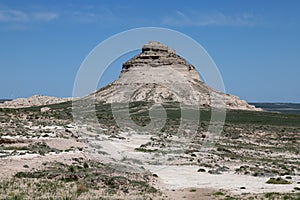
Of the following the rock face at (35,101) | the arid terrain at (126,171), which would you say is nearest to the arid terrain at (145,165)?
the arid terrain at (126,171)

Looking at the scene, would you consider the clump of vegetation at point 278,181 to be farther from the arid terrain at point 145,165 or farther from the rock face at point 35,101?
the rock face at point 35,101

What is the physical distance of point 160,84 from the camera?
146875mm

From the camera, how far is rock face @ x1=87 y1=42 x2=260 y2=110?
14038 centimetres

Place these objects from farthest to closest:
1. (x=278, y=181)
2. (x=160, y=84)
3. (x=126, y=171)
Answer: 1. (x=160, y=84)
2. (x=126, y=171)
3. (x=278, y=181)

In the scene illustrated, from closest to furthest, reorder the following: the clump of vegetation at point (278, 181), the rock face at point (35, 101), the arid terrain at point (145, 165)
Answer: the arid terrain at point (145, 165), the clump of vegetation at point (278, 181), the rock face at point (35, 101)

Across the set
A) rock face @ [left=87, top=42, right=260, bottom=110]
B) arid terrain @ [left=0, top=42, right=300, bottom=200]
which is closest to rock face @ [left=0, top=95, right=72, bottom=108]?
rock face @ [left=87, top=42, right=260, bottom=110]

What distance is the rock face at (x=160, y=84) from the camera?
5527 inches

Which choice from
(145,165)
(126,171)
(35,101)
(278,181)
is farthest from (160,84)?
(278,181)

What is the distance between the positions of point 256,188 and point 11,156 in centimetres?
A: 1641

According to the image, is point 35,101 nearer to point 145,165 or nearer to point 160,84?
point 160,84

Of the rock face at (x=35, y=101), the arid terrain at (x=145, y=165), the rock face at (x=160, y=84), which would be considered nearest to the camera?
the arid terrain at (x=145, y=165)

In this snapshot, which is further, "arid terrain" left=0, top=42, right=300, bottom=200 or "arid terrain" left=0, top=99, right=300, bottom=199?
"arid terrain" left=0, top=42, right=300, bottom=200

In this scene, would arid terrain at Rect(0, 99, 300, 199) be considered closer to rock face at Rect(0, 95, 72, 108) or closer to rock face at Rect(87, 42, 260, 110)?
rock face at Rect(87, 42, 260, 110)

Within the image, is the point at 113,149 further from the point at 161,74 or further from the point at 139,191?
the point at 161,74
